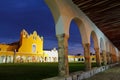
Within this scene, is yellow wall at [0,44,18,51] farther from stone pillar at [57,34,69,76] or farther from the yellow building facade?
stone pillar at [57,34,69,76]

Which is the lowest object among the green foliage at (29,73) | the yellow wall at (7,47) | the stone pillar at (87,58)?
the green foliage at (29,73)

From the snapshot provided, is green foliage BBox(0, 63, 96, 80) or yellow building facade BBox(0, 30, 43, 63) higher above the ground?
yellow building facade BBox(0, 30, 43, 63)

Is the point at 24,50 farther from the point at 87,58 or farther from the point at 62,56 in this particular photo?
the point at 62,56

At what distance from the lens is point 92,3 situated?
7.60 m

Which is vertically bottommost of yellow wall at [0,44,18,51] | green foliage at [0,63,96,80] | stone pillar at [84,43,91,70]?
green foliage at [0,63,96,80]

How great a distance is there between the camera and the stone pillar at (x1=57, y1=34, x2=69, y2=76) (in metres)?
6.14

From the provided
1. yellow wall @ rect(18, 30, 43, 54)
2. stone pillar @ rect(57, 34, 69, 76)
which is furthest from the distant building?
stone pillar @ rect(57, 34, 69, 76)

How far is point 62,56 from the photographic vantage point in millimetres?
6246

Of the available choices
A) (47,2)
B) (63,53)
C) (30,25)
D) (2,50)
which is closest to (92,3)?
(47,2)

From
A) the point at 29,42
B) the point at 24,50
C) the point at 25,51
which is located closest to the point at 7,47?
the point at 24,50

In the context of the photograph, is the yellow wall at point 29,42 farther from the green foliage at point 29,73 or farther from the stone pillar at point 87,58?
the stone pillar at point 87,58

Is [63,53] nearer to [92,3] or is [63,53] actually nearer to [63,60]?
[63,60]

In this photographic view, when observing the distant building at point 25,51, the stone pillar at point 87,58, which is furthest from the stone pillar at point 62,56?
the distant building at point 25,51

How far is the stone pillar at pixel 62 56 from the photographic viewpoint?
6.14m
